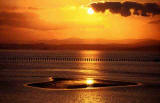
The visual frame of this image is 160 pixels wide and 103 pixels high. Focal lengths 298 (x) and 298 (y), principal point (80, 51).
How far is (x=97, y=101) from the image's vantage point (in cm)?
2667

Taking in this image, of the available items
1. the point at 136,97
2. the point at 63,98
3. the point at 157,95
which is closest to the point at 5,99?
the point at 63,98

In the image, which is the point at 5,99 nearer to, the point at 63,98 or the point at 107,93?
the point at 63,98

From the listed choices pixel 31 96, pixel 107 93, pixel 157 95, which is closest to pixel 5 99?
pixel 31 96

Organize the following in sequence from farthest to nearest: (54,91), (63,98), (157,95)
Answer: (54,91)
(157,95)
(63,98)

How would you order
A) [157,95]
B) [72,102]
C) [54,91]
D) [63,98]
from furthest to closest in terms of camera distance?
1. [54,91]
2. [157,95]
3. [63,98]
4. [72,102]

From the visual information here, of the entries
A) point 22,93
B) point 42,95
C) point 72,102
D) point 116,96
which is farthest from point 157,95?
point 22,93

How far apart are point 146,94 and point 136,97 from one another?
241cm

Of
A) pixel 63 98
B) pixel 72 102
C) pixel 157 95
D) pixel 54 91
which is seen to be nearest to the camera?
pixel 72 102

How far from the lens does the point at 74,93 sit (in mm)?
30984

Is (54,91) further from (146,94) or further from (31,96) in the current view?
(146,94)

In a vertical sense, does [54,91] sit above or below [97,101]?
above

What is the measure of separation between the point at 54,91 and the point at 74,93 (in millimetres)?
2697

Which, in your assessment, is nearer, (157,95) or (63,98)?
(63,98)

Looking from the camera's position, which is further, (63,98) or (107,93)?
(107,93)
